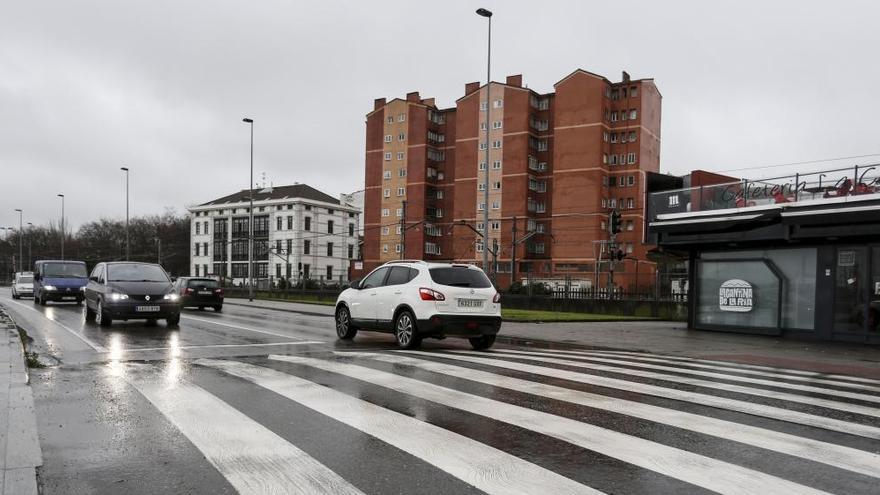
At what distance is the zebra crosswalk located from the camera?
4230 millimetres

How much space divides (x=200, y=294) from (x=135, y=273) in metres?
10.1

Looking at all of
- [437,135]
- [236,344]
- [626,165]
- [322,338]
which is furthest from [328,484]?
[437,135]

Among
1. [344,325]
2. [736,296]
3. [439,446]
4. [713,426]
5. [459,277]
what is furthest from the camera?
[736,296]

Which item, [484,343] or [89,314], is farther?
[89,314]

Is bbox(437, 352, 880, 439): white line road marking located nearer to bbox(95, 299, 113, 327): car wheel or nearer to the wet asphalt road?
the wet asphalt road

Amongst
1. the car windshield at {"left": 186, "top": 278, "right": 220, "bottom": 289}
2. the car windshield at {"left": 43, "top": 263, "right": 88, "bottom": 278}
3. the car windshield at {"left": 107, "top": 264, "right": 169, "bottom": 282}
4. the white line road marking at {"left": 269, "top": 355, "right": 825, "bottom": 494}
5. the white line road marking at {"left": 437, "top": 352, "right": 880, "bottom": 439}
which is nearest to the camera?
the white line road marking at {"left": 269, "top": 355, "right": 825, "bottom": 494}

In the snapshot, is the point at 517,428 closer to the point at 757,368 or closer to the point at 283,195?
the point at 757,368

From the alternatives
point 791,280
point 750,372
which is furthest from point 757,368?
point 791,280

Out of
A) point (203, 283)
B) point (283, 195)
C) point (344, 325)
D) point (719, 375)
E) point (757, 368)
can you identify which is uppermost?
point (283, 195)

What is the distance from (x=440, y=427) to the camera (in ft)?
18.3

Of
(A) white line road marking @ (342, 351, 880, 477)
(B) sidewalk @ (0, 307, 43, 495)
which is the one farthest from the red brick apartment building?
(B) sidewalk @ (0, 307, 43, 495)

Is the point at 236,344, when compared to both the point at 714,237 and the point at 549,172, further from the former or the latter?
the point at 549,172

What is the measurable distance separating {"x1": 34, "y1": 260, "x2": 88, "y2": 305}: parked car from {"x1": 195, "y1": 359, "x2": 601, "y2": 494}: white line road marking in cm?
2324

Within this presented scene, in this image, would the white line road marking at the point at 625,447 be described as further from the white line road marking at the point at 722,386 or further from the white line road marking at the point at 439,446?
the white line road marking at the point at 722,386
